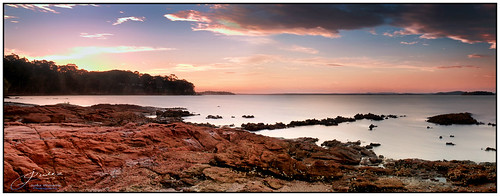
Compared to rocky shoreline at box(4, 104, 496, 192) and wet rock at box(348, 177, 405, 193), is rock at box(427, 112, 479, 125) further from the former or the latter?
wet rock at box(348, 177, 405, 193)

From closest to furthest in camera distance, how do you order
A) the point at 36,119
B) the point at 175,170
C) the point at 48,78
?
1. the point at 175,170
2. the point at 36,119
3. the point at 48,78

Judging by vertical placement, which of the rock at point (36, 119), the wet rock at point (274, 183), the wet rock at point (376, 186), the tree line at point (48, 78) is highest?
the tree line at point (48, 78)

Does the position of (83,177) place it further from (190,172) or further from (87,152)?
(190,172)

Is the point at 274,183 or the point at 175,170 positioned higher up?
the point at 175,170

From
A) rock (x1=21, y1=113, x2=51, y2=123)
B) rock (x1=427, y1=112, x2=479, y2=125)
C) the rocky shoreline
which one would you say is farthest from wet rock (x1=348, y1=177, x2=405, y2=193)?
rock (x1=427, y1=112, x2=479, y2=125)

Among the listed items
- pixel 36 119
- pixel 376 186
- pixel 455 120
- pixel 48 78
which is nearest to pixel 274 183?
pixel 376 186

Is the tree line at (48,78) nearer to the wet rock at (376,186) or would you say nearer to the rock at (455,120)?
the wet rock at (376,186)

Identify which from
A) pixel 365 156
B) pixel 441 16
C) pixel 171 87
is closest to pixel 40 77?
pixel 365 156

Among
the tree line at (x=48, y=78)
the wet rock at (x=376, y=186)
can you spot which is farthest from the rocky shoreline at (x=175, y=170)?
the tree line at (x=48, y=78)

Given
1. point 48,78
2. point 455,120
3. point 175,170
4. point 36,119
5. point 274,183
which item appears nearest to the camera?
point 274,183

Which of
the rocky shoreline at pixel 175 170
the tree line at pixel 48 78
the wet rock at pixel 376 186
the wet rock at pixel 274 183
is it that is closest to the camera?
the rocky shoreline at pixel 175 170

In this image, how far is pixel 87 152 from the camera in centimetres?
818

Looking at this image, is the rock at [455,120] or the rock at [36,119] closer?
the rock at [36,119]

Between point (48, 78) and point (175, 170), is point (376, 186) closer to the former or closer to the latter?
point (175, 170)
